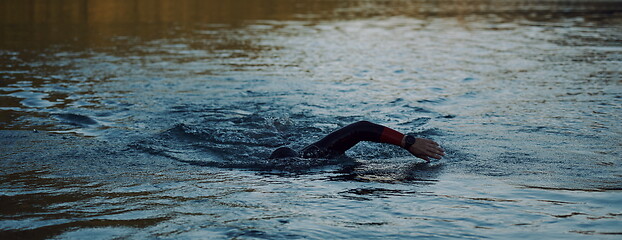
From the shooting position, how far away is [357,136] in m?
7.41

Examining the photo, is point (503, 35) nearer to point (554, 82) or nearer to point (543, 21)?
point (543, 21)

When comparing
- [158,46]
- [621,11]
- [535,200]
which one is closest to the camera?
[535,200]

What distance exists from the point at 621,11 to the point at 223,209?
35525 millimetres

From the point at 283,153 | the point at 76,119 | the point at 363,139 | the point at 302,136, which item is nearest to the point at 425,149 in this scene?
the point at 363,139

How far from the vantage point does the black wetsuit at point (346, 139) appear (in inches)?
285

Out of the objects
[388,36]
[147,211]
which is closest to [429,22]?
[388,36]

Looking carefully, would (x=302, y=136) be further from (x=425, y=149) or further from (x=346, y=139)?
(x=425, y=149)

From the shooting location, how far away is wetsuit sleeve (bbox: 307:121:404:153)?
722cm

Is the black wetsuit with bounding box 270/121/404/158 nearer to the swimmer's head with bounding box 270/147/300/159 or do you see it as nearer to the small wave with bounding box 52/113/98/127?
the swimmer's head with bounding box 270/147/300/159

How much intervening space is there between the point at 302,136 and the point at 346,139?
1.85 metres

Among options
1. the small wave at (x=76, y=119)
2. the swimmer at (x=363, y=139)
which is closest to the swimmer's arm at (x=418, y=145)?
the swimmer at (x=363, y=139)

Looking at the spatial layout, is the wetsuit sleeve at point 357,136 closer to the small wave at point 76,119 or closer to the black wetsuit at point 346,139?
the black wetsuit at point 346,139

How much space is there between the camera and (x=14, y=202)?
19.2 ft

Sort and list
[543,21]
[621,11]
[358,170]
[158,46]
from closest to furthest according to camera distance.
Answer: [358,170] → [158,46] → [543,21] → [621,11]
